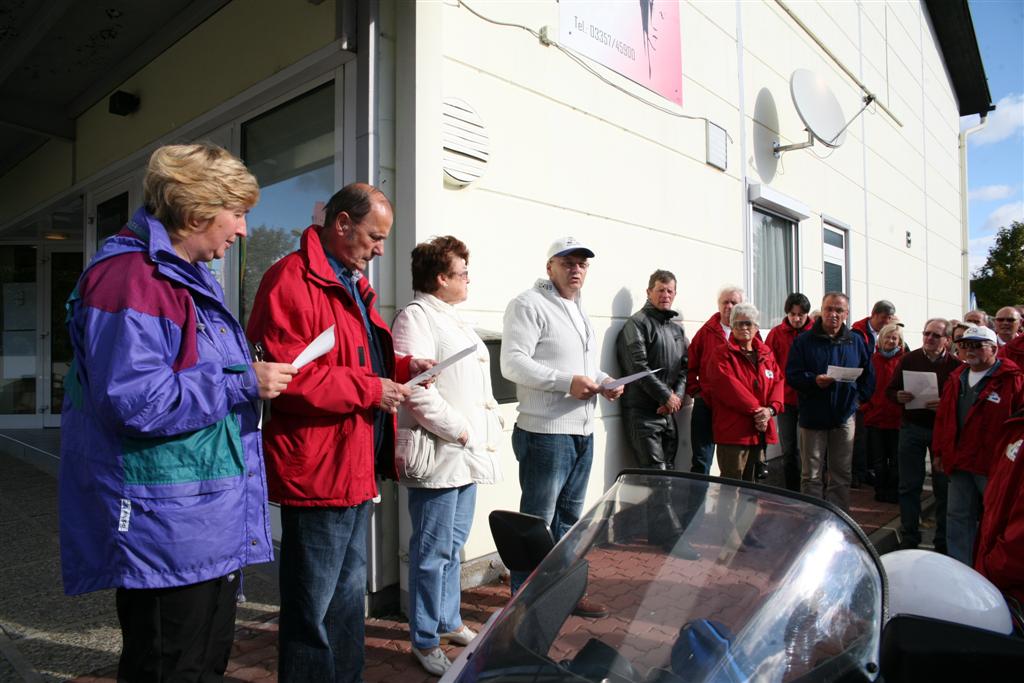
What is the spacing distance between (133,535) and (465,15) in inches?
139

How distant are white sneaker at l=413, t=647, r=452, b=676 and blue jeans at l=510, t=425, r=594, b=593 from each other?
50 centimetres

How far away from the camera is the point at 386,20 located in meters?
3.65

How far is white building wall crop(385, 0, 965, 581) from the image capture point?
13.4 feet

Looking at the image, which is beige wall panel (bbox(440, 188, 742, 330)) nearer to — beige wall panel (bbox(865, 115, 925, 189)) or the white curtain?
the white curtain

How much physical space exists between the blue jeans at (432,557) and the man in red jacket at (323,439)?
1.65 feet

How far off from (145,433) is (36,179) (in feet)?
28.0

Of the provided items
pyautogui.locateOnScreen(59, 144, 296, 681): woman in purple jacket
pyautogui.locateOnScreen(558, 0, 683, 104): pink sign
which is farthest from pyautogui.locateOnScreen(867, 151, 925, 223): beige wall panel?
pyautogui.locateOnScreen(59, 144, 296, 681): woman in purple jacket

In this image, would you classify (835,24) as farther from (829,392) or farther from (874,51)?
(829,392)

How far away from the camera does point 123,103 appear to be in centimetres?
Result: 578

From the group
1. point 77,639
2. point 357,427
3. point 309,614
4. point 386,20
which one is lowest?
point 77,639

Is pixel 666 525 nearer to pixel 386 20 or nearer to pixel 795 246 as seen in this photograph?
pixel 386 20

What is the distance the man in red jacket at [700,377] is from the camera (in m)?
5.08

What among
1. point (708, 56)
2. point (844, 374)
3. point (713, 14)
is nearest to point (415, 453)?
point (844, 374)

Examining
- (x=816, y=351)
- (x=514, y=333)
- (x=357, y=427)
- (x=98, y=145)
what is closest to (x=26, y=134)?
(x=98, y=145)
